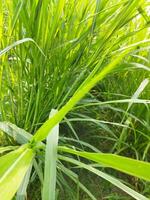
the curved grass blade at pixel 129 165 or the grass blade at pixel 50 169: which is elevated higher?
the curved grass blade at pixel 129 165

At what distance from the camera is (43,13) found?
0.77 metres

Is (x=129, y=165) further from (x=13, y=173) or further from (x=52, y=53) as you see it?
(x=52, y=53)

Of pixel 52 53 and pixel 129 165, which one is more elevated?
pixel 52 53

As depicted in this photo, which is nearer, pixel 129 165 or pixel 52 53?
pixel 129 165

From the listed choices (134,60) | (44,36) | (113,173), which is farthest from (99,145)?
(44,36)

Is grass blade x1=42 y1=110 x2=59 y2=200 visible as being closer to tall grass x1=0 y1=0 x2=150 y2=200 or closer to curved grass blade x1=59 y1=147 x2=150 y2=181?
curved grass blade x1=59 y1=147 x2=150 y2=181

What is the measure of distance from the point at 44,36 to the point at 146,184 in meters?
0.47

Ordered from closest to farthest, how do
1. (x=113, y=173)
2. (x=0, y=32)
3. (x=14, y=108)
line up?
(x=0, y=32) → (x=14, y=108) → (x=113, y=173)

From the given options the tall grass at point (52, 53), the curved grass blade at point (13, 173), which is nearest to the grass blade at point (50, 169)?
the curved grass blade at point (13, 173)

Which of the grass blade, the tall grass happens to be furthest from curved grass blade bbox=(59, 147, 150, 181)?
the tall grass

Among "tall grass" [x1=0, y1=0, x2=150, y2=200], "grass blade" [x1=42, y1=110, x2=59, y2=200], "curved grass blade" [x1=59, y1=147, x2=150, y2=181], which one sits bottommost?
"grass blade" [x1=42, y1=110, x2=59, y2=200]

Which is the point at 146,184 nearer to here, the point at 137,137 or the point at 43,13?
the point at 137,137

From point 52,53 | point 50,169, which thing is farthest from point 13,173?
point 52,53

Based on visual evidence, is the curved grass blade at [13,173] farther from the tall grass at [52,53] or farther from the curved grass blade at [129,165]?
the tall grass at [52,53]
